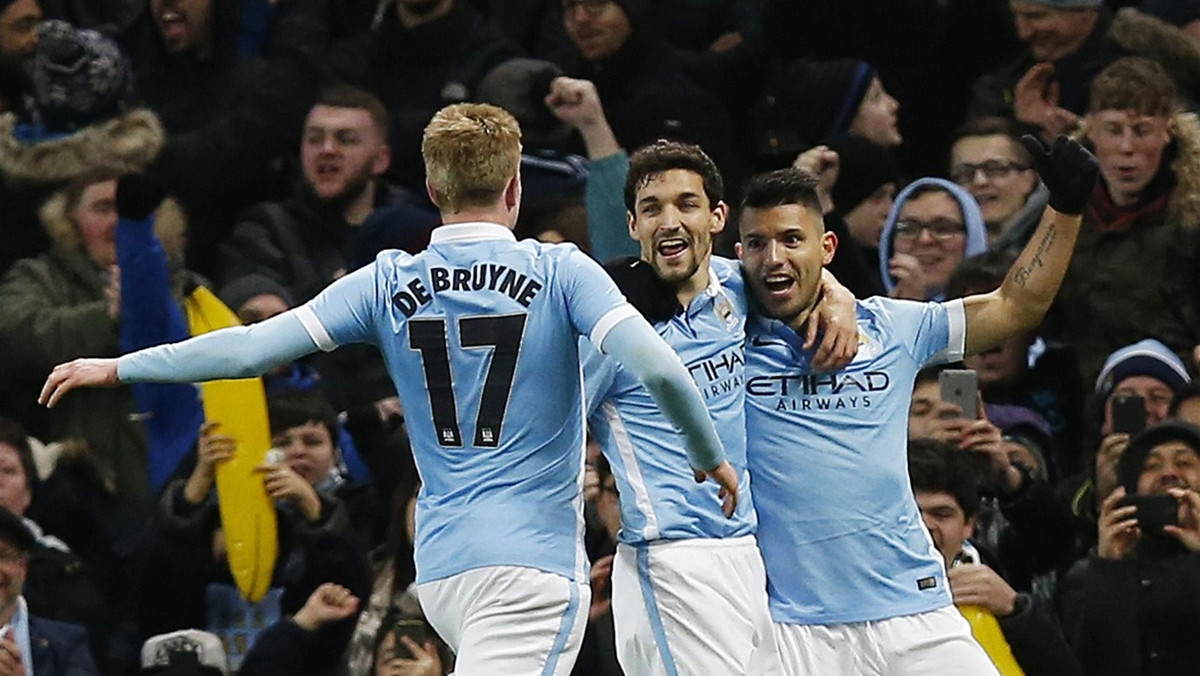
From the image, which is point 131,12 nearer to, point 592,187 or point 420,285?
point 592,187

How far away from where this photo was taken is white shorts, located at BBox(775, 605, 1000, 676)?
24.6ft

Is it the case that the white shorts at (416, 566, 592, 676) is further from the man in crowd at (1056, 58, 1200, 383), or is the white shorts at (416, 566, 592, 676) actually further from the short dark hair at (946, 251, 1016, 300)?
the man in crowd at (1056, 58, 1200, 383)

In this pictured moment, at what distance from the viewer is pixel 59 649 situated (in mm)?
9375

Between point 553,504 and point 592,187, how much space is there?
129 inches

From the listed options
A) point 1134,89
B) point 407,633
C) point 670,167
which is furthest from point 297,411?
point 1134,89

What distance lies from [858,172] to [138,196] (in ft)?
10.1

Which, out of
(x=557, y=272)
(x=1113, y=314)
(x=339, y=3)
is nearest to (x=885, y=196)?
(x=1113, y=314)

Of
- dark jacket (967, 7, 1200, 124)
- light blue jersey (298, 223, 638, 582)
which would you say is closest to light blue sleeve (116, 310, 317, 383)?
light blue jersey (298, 223, 638, 582)

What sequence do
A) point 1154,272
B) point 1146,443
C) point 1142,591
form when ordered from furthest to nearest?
point 1154,272
point 1146,443
point 1142,591

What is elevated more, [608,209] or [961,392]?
[608,209]

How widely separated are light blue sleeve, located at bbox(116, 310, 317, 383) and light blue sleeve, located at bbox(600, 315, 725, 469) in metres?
0.85

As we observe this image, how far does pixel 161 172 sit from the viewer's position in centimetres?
1151

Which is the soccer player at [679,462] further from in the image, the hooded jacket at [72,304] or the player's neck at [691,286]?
the hooded jacket at [72,304]

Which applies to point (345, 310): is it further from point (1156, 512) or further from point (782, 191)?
point (1156, 512)
